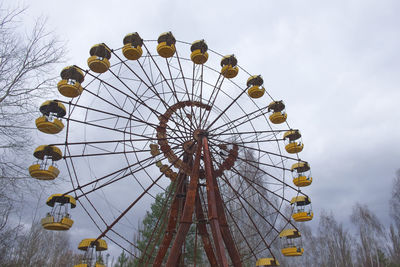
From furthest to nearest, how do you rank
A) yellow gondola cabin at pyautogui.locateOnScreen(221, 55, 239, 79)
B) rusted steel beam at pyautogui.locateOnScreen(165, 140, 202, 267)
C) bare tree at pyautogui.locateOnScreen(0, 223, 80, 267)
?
bare tree at pyautogui.locateOnScreen(0, 223, 80, 267) → yellow gondola cabin at pyautogui.locateOnScreen(221, 55, 239, 79) → rusted steel beam at pyautogui.locateOnScreen(165, 140, 202, 267)

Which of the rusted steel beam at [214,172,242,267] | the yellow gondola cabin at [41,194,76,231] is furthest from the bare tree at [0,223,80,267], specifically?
the rusted steel beam at [214,172,242,267]

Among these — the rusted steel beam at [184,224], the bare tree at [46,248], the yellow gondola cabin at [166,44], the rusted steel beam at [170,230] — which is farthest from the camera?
the bare tree at [46,248]

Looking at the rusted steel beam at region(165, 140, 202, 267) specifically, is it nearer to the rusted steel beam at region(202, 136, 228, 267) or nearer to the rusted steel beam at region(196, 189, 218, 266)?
the rusted steel beam at region(202, 136, 228, 267)

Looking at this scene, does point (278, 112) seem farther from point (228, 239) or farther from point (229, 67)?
point (228, 239)

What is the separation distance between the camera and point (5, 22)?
14344mm

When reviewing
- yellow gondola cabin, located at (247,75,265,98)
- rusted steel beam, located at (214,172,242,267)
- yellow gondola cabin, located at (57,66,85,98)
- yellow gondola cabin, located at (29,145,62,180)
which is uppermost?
yellow gondola cabin, located at (247,75,265,98)

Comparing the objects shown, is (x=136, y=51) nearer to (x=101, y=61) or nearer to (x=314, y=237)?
(x=101, y=61)

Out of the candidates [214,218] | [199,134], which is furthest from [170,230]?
[199,134]

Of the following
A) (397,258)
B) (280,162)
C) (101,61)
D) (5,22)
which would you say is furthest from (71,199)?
(397,258)

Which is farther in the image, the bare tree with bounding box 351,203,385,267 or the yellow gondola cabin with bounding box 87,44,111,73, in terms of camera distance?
the bare tree with bounding box 351,203,385,267

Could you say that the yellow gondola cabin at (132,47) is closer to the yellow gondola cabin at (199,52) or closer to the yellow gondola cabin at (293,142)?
the yellow gondola cabin at (199,52)

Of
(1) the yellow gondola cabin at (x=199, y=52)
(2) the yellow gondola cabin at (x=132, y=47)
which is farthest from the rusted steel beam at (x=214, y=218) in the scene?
(2) the yellow gondola cabin at (x=132, y=47)

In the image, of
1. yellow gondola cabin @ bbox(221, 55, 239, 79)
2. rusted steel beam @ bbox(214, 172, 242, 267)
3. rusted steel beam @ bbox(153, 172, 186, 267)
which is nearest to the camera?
rusted steel beam @ bbox(214, 172, 242, 267)

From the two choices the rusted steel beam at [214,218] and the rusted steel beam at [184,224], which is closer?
the rusted steel beam at [214,218]
